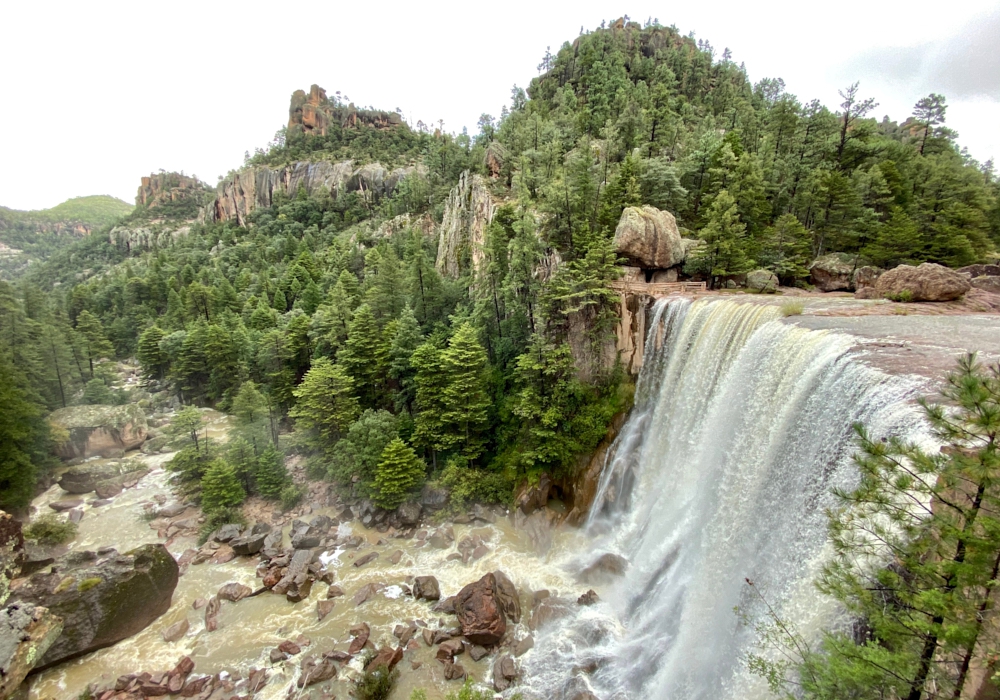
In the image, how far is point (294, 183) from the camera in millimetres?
108125

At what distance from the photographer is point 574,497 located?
897 inches

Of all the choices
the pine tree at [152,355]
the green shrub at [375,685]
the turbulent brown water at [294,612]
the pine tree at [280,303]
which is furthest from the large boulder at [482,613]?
the pine tree at [280,303]

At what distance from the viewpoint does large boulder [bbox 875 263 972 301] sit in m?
19.2

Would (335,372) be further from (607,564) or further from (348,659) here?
(607,564)

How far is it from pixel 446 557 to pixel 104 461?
27.6m

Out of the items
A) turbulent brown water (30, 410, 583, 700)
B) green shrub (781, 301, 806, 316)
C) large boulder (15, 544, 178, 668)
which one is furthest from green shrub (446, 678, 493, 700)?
green shrub (781, 301, 806, 316)

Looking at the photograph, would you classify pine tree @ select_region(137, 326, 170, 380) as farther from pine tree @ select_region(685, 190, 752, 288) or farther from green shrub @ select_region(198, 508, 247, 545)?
pine tree @ select_region(685, 190, 752, 288)

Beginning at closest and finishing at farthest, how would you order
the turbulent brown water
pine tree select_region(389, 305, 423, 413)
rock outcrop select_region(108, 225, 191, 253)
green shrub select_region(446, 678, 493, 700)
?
1. green shrub select_region(446, 678, 493, 700)
2. the turbulent brown water
3. pine tree select_region(389, 305, 423, 413)
4. rock outcrop select_region(108, 225, 191, 253)

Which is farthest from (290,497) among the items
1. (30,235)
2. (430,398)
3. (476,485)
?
(30,235)

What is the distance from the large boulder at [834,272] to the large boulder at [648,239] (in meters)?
8.36

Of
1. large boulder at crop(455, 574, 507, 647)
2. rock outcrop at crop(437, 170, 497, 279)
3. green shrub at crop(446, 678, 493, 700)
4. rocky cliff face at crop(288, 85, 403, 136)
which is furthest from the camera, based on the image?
rocky cliff face at crop(288, 85, 403, 136)

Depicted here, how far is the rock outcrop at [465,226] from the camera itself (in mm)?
43750

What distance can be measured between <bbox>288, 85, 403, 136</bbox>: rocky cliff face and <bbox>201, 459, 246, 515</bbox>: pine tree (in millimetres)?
125732

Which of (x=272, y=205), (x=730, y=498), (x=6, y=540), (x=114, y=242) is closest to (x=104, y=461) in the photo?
(x=6, y=540)
